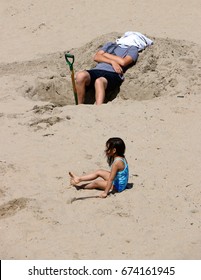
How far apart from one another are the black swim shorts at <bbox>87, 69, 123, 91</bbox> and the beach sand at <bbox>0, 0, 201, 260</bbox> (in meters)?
0.11

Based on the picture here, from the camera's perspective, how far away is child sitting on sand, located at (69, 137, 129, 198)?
5266mm

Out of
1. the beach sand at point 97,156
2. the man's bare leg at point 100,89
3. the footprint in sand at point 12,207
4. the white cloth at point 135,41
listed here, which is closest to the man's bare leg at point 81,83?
the man's bare leg at point 100,89

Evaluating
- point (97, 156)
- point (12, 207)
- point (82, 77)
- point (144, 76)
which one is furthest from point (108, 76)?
point (12, 207)

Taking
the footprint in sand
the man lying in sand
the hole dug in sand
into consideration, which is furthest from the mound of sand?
the footprint in sand

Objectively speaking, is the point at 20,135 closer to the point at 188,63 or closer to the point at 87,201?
the point at 87,201

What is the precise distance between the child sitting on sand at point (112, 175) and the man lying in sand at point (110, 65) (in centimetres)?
225

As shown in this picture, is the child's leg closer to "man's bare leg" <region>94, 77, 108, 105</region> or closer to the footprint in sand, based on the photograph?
the footprint in sand

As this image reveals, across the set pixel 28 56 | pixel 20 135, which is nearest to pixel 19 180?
pixel 20 135

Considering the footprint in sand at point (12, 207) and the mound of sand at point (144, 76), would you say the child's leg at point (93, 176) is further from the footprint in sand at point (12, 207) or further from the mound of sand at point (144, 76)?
the mound of sand at point (144, 76)

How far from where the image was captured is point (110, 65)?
802 cm

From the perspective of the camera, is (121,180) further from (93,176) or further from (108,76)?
(108,76)

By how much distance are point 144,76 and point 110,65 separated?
45 cm

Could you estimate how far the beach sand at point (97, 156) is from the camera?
4.61m

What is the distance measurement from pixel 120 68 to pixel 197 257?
162 inches
